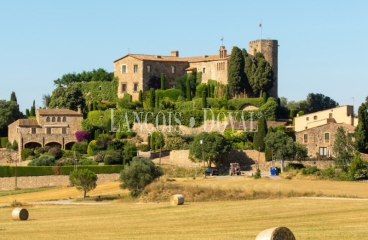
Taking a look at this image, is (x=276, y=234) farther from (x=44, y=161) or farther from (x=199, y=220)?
(x=44, y=161)

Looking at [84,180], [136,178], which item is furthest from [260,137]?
[136,178]

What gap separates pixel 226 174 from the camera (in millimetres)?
70750

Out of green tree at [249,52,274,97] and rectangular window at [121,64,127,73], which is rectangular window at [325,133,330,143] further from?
rectangular window at [121,64,127,73]

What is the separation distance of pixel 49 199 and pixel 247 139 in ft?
78.0

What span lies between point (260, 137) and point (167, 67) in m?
22.5

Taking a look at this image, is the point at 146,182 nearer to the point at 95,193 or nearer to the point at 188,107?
the point at 95,193

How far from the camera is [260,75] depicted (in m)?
85.1

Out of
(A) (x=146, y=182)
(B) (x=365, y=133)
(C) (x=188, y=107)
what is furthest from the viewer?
(C) (x=188, y=107)

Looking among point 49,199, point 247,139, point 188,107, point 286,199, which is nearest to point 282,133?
point 247,139

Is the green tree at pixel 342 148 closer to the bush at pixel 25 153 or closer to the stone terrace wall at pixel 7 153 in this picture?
the bush at pixel 25 153

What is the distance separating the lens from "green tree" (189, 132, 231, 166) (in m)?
72.3

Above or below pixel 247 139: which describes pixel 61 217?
below

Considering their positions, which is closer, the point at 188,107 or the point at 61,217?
the point at 61,217

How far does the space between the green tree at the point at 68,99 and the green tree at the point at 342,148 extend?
30.9 metres
